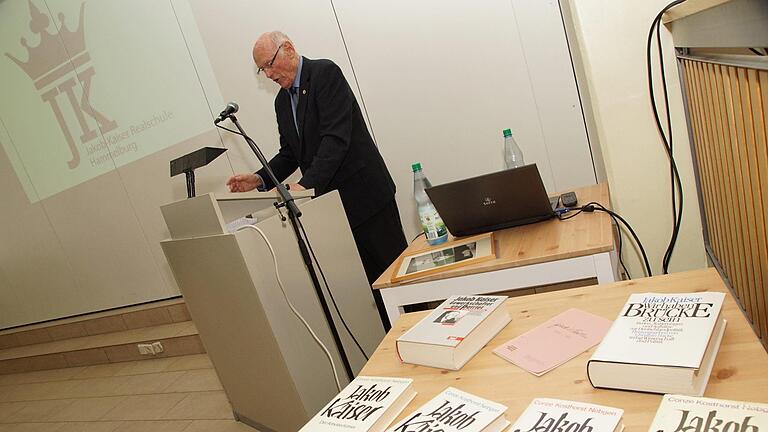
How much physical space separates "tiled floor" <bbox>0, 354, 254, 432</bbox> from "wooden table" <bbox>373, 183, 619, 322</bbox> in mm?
1401

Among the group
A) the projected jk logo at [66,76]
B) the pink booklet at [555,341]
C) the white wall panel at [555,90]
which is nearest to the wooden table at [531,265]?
the pink booklet at [555,341]

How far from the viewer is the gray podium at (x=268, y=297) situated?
1.86m

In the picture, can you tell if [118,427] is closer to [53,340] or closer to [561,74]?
[53,340]

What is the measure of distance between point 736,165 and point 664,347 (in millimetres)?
478

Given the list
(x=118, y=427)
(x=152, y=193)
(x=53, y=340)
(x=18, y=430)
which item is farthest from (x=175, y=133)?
(x=53, y=340)

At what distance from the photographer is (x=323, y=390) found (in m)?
2.03

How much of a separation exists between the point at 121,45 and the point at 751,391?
401cm

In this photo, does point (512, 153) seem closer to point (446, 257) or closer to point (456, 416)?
point (446, 257)

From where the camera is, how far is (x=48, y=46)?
3992 millimetres

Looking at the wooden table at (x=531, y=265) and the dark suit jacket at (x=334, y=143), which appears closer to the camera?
the wooden table at (x=531, y=265)

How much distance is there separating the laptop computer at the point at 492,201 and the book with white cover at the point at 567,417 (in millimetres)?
933

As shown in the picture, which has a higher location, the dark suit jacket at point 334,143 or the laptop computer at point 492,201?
the dark suit jacket at point 334,143

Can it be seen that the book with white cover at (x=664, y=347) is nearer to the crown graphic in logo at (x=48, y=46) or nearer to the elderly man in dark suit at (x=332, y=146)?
the elderly man in dark suit at (x=332, y=146)

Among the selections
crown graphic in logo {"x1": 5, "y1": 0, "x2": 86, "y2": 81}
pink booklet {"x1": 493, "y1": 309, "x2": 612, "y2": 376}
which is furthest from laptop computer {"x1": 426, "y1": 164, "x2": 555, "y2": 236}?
crown graphic in logo {"x1": 5, "y1": 0, "x2": 86, "y2": 81}
